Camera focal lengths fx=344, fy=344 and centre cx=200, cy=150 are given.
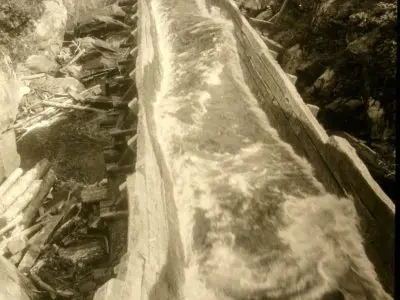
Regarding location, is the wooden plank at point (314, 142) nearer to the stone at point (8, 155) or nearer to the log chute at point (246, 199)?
the log chute at point (246, 199)

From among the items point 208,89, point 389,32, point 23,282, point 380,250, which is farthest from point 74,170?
point 389,32

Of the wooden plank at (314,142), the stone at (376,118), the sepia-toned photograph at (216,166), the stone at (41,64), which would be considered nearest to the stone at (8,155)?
the sepia-toned photograph at (216,166)

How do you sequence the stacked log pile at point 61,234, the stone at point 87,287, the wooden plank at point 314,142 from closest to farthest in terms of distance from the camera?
the wooden plank at point 314,142 < the stone at point 87,287 < the stacked log pile at point 61,234

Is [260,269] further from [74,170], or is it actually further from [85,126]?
[85,126]

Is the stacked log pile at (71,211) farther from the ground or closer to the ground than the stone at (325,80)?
closer to the ground

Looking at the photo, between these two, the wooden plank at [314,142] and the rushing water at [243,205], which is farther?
the rushing water at [243,205]

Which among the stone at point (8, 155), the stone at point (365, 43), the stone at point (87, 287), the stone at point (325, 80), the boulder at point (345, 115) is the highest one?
the stone at point (365, 43)

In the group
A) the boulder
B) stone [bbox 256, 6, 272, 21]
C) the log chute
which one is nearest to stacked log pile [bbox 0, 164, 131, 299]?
the log chute
